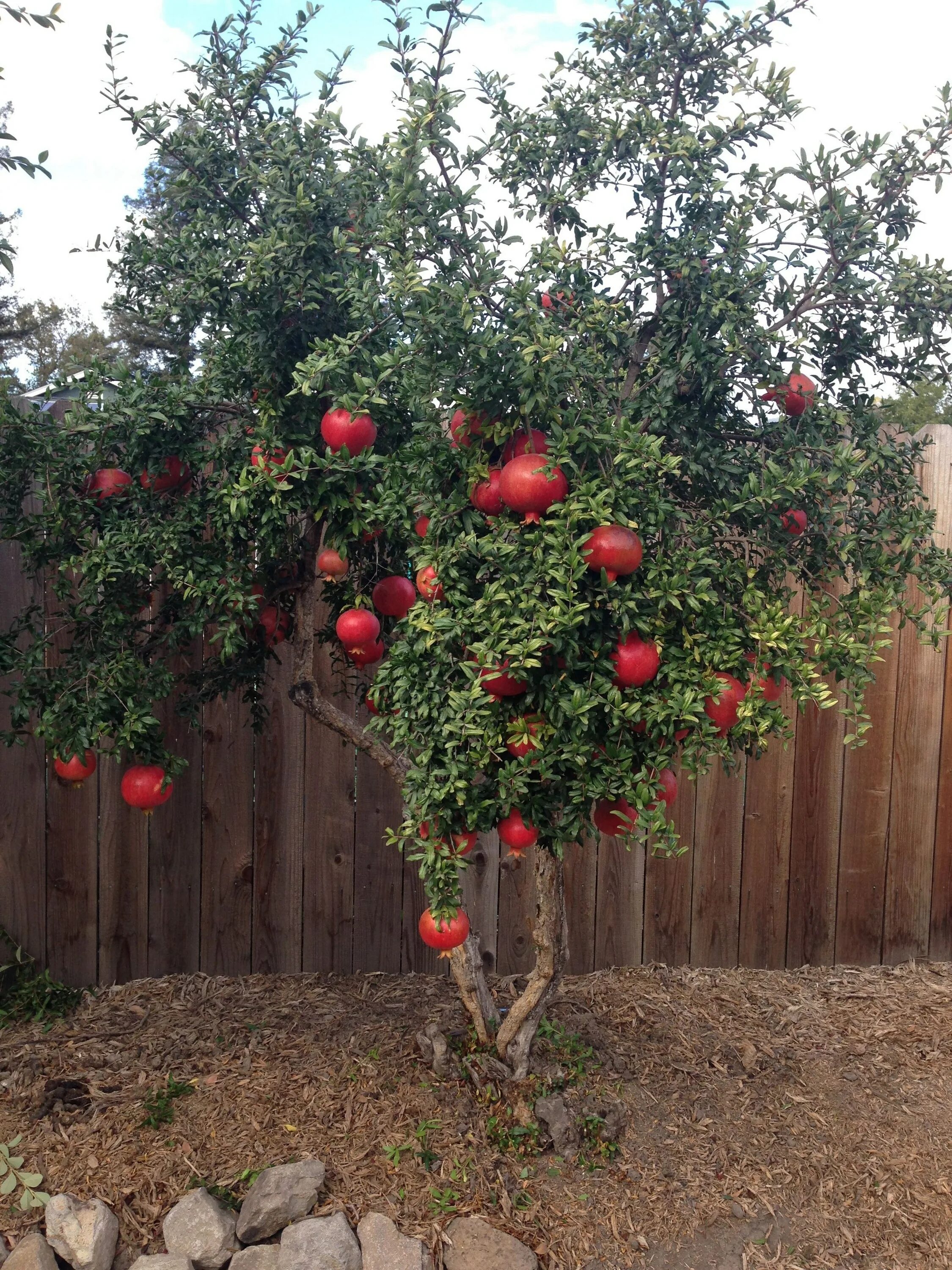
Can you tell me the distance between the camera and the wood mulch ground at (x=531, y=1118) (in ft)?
8.28

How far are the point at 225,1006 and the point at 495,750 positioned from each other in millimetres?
1986

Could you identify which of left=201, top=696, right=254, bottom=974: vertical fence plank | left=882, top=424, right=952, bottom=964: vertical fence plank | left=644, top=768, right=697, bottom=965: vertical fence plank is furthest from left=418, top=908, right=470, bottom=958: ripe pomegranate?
left=882, top=424, right=952, bottom=964: vertical fence plank

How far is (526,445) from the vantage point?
211cm

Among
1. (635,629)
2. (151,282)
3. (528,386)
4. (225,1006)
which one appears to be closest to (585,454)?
(528,386)

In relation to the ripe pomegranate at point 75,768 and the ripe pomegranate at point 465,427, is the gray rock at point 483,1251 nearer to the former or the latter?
the ripe pomegranate at point 75,768

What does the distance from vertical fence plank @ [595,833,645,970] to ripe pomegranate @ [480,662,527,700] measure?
2039 mm

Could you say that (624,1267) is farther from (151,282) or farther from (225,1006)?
(151,282)

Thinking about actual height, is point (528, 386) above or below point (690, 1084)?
above

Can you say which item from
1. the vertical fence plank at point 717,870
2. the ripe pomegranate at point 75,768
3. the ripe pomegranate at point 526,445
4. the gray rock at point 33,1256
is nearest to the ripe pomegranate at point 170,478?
the ripe pomegranate at point 75,768

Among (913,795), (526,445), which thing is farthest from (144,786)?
(913,795)

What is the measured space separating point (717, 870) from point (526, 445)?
2.52m

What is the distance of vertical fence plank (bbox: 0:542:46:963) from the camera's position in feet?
12.1

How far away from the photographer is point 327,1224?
7.91 feet

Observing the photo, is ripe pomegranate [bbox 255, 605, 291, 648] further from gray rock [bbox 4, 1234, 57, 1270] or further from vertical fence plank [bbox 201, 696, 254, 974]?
gray rock [bbox 4, 1234, 57, 1270]
